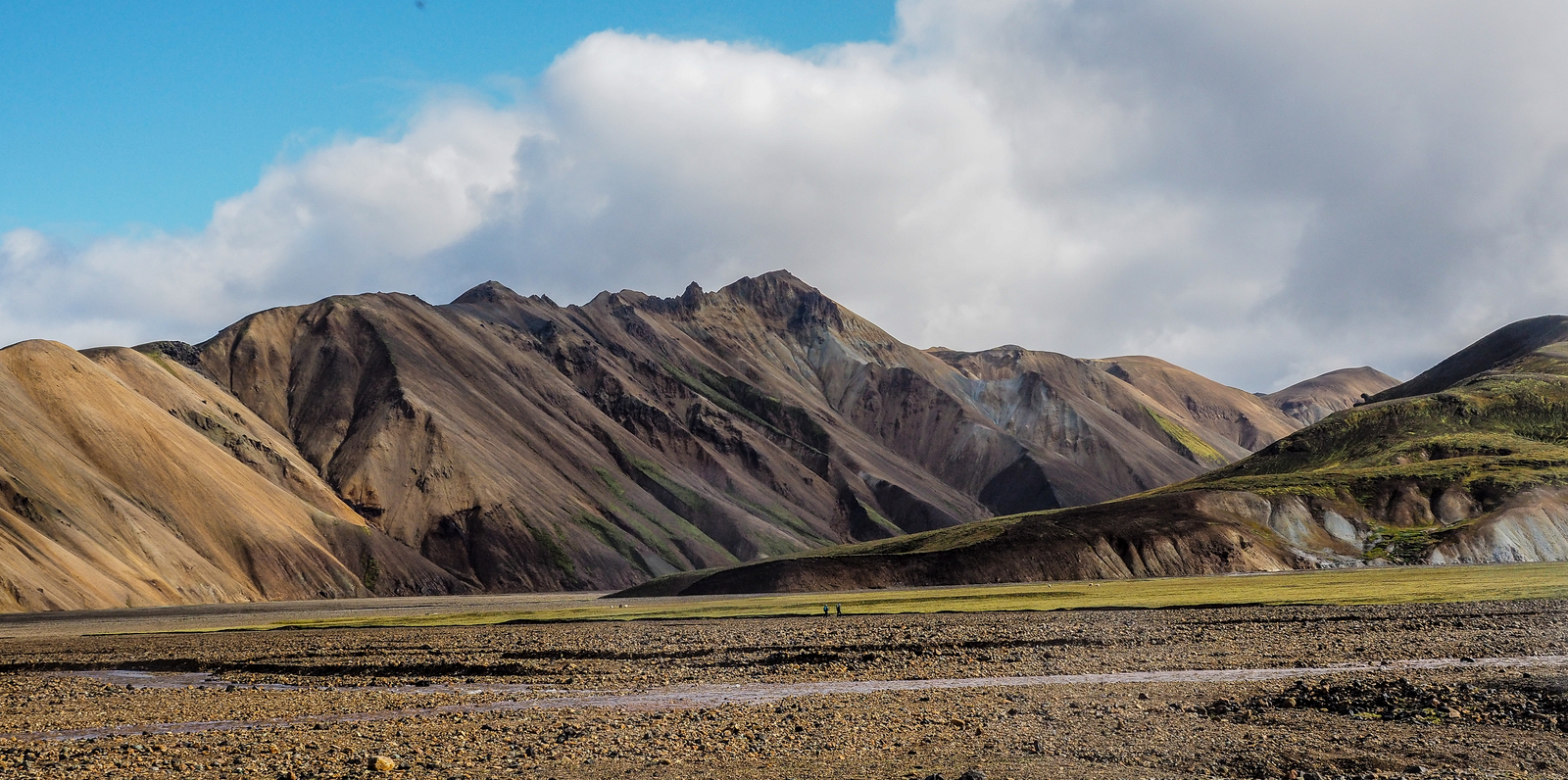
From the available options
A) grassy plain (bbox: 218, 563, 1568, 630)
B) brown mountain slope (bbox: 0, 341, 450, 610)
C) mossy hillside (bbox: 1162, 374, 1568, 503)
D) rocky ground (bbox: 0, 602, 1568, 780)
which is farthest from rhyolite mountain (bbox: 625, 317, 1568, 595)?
rocky ground (bbox: 0, 602, 1568, 780)

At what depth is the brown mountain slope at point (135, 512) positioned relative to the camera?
117450 mm

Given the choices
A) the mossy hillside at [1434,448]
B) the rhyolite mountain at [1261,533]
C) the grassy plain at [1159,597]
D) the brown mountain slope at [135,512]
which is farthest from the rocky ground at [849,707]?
the mossy hillside at [1434,448]

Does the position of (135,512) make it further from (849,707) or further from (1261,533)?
(849,707)

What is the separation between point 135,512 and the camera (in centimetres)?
13400

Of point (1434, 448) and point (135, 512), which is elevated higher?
point (1434, 448)

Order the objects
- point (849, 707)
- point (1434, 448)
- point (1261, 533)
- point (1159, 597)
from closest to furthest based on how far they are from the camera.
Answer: point (849, 707) < point (1159, 597) < point (1261, 533) < point (1434, 448)

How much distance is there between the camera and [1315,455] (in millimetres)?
162625

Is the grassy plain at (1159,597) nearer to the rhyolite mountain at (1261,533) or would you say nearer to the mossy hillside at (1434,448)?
Answer: the rhyolite mountain at (1261,533)

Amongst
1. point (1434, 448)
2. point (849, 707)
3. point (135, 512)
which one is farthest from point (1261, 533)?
point (135, 512)

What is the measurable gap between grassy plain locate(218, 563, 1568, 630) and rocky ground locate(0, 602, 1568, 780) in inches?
475

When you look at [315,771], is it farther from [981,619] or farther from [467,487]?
[467,487]

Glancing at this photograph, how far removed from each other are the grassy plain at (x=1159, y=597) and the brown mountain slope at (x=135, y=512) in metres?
44.4

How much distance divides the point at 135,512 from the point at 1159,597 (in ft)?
369

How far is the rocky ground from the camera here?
22875mm
